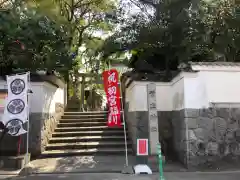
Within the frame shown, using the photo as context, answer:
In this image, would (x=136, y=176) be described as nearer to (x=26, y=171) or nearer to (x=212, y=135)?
(x=212, y=135)

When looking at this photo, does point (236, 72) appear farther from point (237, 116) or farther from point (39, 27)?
point (39, 27)

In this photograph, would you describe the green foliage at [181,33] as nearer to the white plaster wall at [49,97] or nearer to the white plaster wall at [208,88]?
the white plaster wall at [208,88]

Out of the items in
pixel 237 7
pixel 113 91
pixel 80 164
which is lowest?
pixel 80 164

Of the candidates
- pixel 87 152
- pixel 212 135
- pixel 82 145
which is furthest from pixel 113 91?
pixel 212 135

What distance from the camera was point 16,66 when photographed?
1038cm

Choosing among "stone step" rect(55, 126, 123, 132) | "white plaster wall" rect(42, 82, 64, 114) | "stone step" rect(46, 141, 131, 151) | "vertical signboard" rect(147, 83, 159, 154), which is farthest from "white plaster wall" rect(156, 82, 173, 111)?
"white plaster wall" rect(42, 82, 64, 114)

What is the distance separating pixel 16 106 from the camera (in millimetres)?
8781

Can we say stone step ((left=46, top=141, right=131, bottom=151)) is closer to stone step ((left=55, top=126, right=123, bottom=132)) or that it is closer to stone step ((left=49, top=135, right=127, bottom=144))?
stone step ((left=49, top=135, right=127, bottom=144))

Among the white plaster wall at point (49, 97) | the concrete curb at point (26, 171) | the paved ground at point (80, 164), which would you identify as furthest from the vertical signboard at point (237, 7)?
the concrete curb at point (26, 171)

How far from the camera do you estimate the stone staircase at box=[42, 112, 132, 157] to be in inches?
408

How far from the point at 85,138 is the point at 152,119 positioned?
320 cm

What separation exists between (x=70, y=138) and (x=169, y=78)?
4.24m

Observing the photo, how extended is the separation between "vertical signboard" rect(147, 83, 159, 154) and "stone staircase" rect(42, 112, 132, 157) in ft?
5.55

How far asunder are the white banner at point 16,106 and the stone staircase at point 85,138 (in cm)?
178
